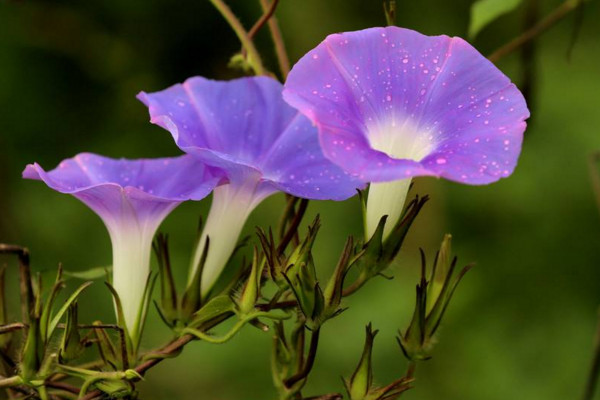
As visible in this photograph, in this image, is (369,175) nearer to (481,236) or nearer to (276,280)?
(276,280)

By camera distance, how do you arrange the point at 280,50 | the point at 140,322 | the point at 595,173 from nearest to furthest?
the point at 140,322 → the point at 280,50 → the point at 595,173

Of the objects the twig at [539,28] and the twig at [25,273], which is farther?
the twig at [539,28]

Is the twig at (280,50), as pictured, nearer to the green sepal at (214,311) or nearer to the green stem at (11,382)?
the green sepal at (214,311)

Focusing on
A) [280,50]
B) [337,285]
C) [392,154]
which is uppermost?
[280,50]

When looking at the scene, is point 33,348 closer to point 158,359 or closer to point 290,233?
point 158,359

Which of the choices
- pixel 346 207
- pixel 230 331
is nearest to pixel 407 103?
pixel 230 331

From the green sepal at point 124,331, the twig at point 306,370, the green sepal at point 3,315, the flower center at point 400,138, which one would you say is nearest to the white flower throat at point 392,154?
the flower center at point 400,138
